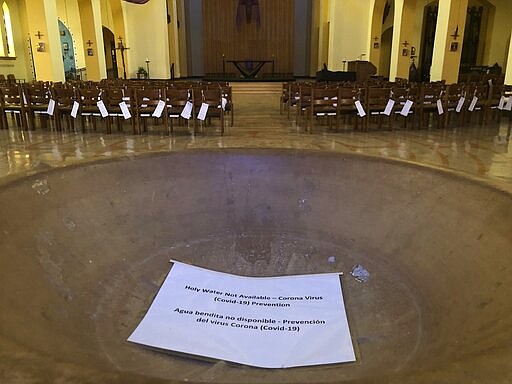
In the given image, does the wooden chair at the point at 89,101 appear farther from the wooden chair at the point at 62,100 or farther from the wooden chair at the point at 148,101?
the wooden chair at the point at 148,101

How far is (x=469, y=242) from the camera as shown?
136 inches

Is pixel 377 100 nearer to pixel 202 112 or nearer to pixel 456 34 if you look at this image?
pixel 202 112

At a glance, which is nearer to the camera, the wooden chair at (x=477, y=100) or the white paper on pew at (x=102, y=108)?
the white paper on pew at (x=102, y=108)

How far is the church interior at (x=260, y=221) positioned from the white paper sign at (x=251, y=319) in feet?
0.36

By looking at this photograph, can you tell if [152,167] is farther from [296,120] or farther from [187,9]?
[187,9]

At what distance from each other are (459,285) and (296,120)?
5.75m

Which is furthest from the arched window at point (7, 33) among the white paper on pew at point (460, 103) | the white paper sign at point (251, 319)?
the white paper sign at point (251, 319)

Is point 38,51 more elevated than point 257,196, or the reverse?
point 38,51

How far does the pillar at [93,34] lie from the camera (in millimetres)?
13828

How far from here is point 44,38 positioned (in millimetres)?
11273

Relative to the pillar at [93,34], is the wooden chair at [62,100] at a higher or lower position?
lower

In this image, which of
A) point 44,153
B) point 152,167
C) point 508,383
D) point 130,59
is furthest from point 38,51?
point 508,383

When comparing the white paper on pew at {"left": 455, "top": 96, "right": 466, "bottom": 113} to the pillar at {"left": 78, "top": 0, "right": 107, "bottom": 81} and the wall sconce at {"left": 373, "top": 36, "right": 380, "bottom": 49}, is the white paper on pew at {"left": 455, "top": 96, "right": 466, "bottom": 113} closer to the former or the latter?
the wall sconce at {"left": 373, "top": 36, "right": 380, "bottom": 49}

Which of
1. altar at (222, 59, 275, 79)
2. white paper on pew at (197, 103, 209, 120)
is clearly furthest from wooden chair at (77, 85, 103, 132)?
altar at (222, 59, 275, 79)
